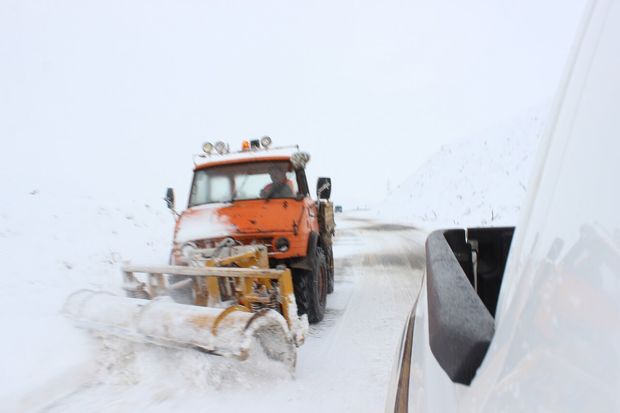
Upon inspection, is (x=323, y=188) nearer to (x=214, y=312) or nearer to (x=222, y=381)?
(x=214, y=312)

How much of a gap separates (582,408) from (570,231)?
26cm

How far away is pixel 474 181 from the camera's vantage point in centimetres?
2853

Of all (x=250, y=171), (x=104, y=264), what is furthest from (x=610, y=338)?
(x=104, y=264)

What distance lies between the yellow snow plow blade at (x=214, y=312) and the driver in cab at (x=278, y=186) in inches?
38.5

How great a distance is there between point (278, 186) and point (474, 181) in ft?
87.0

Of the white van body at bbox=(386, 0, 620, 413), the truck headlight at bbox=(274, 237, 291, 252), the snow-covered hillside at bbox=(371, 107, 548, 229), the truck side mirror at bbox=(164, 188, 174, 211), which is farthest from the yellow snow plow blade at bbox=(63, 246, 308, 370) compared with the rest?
the snow-covered hillside at bbox=(371, 107, 548, 229)

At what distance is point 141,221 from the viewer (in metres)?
10.8

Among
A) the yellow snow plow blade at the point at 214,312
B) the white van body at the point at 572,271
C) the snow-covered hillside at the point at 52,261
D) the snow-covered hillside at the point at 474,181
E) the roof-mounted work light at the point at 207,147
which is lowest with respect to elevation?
the snow-covered hillside at the point at 474,181

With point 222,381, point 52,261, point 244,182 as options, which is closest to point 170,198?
point 244,182

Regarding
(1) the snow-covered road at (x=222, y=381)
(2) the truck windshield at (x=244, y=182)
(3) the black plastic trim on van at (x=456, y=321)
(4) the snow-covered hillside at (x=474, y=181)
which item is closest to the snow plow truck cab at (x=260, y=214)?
(2) the truck windshield at (x=244, y=182)

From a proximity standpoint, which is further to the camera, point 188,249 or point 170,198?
point 170,198

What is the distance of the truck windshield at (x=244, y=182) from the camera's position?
500 centimetres

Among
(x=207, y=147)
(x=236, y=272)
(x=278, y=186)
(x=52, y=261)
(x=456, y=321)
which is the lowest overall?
(x=52, y=261)

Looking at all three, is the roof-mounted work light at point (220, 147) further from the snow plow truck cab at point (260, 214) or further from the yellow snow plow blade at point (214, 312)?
the yellow snow plow blade at point (214, 312)
